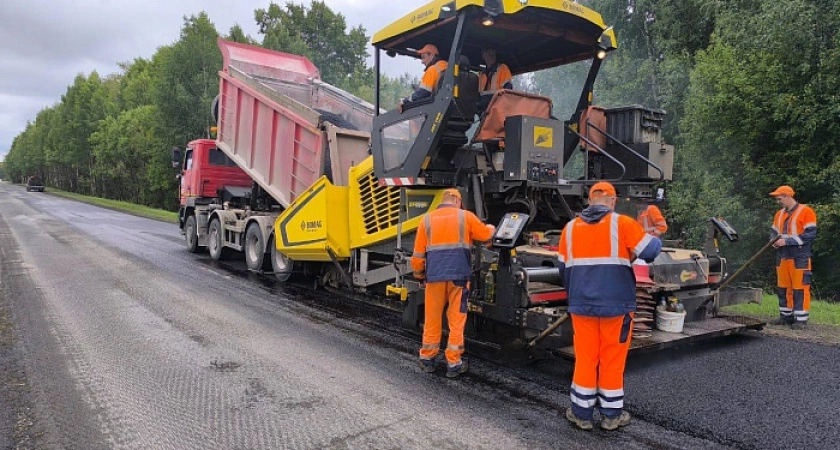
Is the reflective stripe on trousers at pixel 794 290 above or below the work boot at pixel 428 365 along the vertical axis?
above

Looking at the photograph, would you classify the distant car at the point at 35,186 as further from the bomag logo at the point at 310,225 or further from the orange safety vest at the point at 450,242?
the orange safety vest at the point at 450,242

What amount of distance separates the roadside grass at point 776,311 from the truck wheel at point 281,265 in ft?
18.5

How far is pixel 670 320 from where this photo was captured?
15.1ft

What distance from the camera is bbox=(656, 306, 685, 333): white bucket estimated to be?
458cm

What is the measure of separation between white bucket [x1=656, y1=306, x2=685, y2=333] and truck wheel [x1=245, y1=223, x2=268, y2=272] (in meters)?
5.89

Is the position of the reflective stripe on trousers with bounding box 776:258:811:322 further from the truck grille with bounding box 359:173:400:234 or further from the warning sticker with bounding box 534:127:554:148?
the truck grille with bounding box 359:173:400:234

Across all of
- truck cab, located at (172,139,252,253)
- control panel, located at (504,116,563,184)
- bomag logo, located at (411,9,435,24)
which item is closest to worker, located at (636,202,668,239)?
control panel, located at (504,116,563,184)

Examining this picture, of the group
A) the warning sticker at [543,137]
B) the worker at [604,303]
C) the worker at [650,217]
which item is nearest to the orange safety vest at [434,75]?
the warning sticker at [543,137]

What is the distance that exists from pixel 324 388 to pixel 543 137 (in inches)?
103

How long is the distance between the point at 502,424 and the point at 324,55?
40.6 metres

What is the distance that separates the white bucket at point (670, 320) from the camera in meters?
4.58

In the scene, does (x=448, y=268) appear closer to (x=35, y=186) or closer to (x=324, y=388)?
(x=324, y=388)

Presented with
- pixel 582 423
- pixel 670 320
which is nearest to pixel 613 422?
pixel 582 423

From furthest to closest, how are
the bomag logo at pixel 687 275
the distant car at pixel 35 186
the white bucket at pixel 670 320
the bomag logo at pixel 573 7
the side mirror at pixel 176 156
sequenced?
1. the distant car at pixel 35 186
2. the side mirror at pixel 176 156
3. the bomag logo at pixel 573 7
4. the bomag logo at pixel 687 275
5. the white bucket at pixel 670 320
